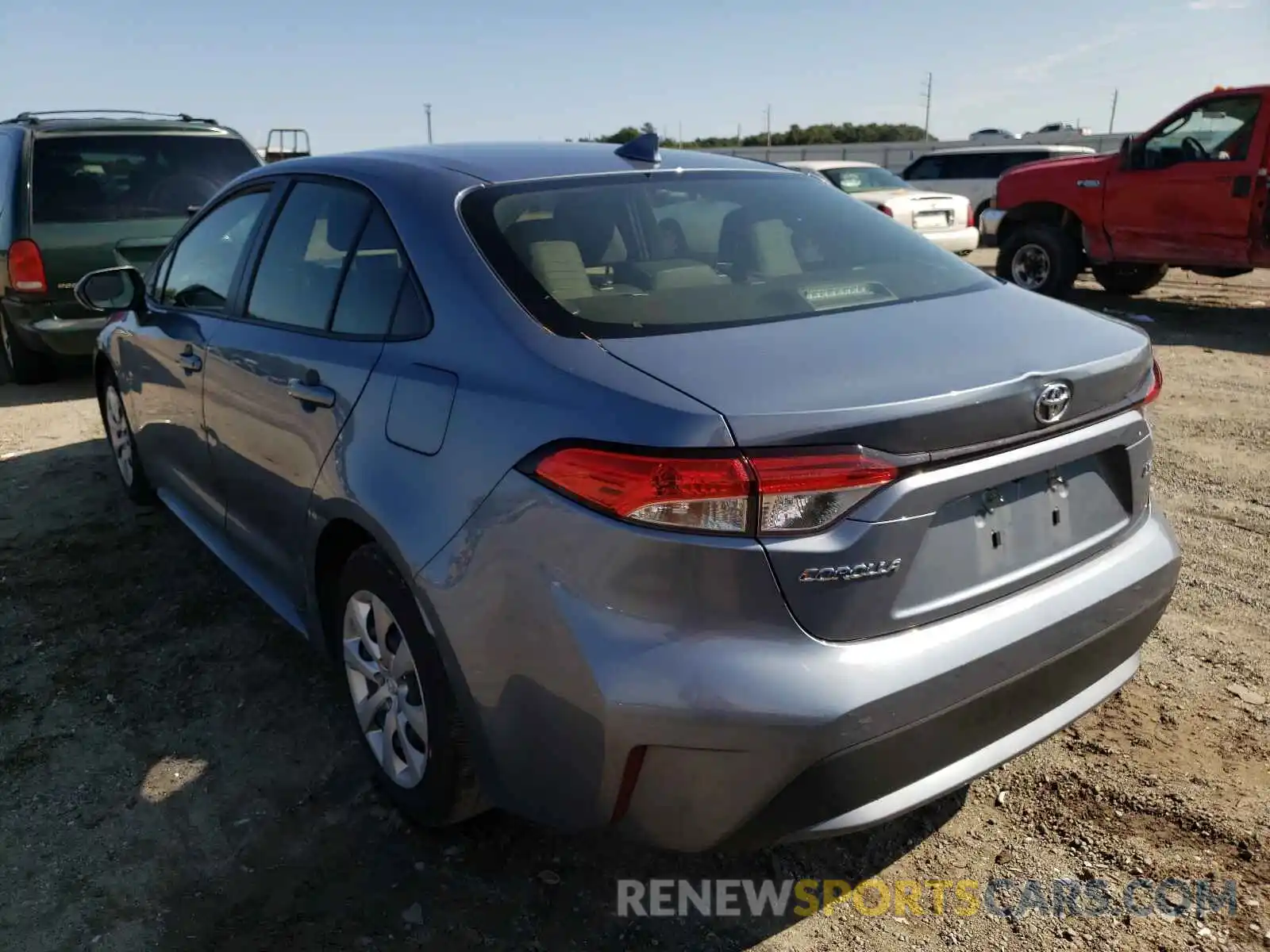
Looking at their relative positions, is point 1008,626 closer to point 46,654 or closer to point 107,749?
point 107,749

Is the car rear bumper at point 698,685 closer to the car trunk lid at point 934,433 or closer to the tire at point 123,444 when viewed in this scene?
the car trunk lid at point 934,433

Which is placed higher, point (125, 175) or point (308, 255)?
point (125, 175)

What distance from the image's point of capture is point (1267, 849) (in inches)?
97.7

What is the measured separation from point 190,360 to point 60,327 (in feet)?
14.0

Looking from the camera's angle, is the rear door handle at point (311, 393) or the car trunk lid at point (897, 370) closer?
the car trunk lid at point (897, 370)

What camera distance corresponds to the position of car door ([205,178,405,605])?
8.68 ft

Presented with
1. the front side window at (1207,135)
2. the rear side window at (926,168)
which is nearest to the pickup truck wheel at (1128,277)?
the front side window at (1207,135)

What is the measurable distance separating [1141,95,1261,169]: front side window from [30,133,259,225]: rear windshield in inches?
335

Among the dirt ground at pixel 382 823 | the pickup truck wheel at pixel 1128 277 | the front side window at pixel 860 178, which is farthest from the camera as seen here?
the front side window at pixel 860 178

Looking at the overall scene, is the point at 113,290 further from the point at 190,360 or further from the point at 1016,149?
the point at 1016,149

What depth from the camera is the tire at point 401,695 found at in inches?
91.5

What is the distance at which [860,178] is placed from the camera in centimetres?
1317

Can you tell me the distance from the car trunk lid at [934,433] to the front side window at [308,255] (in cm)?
114

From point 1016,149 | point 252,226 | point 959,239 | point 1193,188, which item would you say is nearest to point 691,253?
point 252,226
